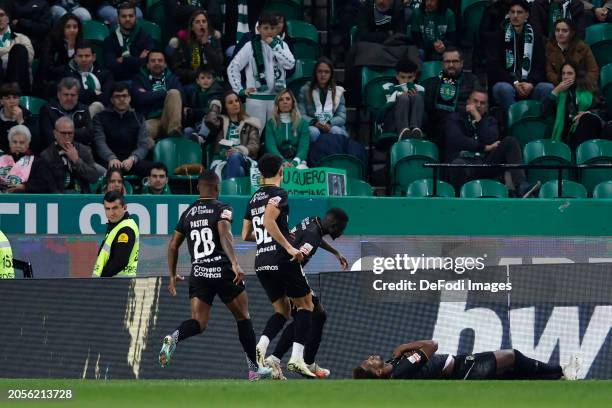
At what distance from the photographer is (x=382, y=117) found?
19188 millimetres

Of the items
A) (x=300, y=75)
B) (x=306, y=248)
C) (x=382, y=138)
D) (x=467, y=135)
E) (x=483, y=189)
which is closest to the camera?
(x=306, y=248)

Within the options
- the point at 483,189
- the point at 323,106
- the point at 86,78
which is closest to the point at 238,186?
the point at 323,106

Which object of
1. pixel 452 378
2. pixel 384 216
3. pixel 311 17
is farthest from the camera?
pixel 311 17

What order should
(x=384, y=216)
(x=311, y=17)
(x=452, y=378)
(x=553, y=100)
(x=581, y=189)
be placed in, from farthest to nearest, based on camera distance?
(x=311, y=17), (x=553, y=100), (x=581, y=189), (x=384, y=216), (x=452, y=378)

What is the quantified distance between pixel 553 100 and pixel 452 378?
653 cm

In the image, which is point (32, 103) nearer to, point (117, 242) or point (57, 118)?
point (57, 118)

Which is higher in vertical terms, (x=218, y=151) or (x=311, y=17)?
(x=311, y=17)

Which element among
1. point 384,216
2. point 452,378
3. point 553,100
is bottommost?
point 452,378

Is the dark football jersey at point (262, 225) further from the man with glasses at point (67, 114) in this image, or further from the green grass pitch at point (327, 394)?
the man with glasses at point (67, 114)

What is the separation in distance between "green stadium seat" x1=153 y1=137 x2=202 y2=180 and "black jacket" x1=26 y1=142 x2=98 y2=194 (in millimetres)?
980

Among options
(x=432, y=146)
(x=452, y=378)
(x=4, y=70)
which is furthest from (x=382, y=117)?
(x=452, y=378)

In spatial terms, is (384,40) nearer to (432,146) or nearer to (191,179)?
(432,146)

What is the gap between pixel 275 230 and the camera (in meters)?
12.5

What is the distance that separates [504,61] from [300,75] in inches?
108
